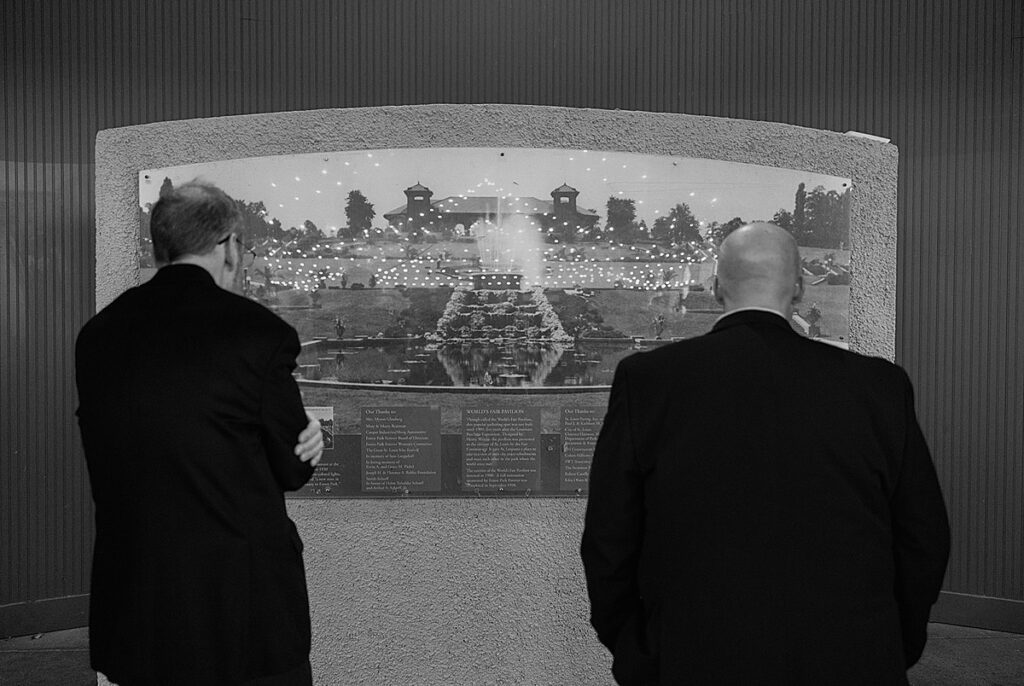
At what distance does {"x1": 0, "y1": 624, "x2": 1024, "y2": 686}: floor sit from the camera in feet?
13.0

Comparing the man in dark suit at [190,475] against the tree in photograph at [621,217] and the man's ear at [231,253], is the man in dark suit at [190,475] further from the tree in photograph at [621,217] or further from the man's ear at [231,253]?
the tree in photograph at [621,217]

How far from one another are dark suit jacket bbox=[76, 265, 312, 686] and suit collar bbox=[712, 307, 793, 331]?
956mm

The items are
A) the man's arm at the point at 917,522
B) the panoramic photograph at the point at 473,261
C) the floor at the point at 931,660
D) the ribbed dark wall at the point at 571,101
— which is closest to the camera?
→ the man's arm at the point at 917,522

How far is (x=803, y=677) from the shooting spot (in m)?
1.53

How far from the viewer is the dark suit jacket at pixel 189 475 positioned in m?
1.67

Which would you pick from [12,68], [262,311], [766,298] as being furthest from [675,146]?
[12,68]

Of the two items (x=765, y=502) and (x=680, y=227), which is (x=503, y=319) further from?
(x=765, y=502)

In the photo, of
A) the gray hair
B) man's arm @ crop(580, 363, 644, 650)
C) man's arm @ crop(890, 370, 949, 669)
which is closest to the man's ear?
the gray hair

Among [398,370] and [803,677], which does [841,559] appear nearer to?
[803,677]

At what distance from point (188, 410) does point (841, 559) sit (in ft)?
4.46

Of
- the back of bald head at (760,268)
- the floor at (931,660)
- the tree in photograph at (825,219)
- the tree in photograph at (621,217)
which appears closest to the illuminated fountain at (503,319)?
the tree in photograph at (621,217)

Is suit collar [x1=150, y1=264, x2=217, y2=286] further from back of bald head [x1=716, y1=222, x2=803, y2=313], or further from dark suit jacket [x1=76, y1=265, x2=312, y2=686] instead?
back of bald head [x1=716, y1=222, x2=803, y2=313]

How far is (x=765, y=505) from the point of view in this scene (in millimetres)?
1552

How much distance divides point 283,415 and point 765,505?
40.5 inches
